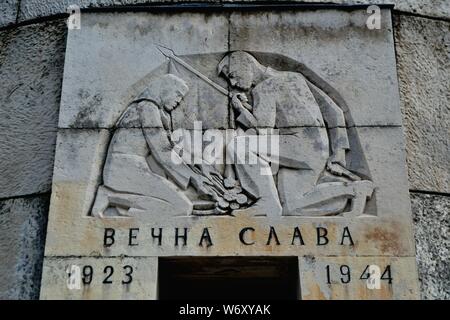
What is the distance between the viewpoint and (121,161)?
5406mm

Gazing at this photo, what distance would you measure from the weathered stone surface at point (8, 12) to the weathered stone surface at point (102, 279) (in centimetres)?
245

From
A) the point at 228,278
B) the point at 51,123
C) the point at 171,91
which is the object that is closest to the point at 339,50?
the point at 171,91

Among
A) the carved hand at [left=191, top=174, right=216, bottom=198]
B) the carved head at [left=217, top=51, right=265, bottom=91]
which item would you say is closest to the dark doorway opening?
the carved hand at [left=191, top=174, right=216, bottom=198]

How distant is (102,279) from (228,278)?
3.98 ft

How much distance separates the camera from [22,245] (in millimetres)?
5414

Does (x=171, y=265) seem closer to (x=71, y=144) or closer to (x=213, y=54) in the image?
(x=71, y=144)

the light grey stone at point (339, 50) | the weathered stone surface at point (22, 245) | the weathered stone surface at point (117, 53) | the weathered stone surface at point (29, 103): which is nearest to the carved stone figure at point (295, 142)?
the light grey stone at point (339, 50)

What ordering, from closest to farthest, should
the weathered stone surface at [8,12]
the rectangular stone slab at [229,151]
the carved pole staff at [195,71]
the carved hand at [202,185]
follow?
the rectangular stone slab at [229,151] < the carved hand at [202,185] < the carved pole staff at [195,71] < the weathered stone surface at [8,12]

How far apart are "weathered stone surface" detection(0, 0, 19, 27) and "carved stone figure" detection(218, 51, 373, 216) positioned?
80.7 inches

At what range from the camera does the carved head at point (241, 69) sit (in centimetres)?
567

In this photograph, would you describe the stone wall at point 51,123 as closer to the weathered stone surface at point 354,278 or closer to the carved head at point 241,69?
the weathered stone surface at point 354,278
